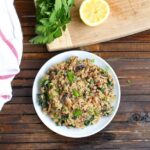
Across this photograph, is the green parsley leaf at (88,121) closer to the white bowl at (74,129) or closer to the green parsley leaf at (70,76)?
the white bowl at (74,129)

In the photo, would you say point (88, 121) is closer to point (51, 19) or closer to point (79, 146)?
point (79, 146)

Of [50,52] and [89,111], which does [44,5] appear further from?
[89,111]

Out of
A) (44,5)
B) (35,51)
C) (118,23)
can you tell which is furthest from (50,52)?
(118,23)

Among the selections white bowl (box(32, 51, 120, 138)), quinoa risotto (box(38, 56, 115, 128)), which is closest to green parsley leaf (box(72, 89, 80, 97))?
quinoa risotto (box(38, 56, 115, 128))

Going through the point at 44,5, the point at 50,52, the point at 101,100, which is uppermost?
the point at 44,5

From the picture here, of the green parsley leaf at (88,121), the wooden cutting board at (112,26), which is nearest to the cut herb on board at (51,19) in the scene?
the wooden cutting board at (112,26)

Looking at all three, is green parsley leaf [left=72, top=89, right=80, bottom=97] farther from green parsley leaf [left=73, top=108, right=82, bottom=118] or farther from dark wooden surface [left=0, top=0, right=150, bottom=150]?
dark wooden surface [left=0, top=0, right=150, bottom=150]
